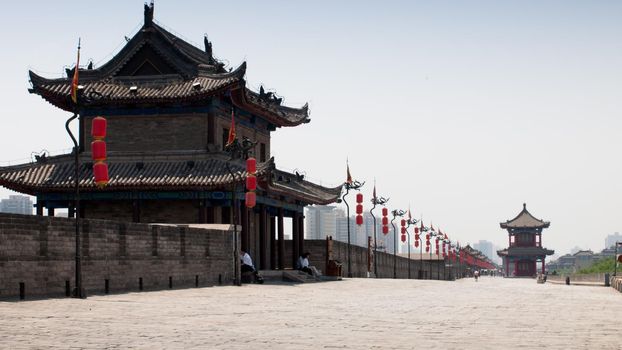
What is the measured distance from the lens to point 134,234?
24.5 m

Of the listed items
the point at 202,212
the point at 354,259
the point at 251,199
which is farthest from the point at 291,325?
the point at 354,259

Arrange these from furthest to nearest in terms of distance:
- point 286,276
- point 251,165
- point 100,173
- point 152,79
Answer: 1. point 152,79
2. point 286,276
3. point 251,165
4. point 100,173

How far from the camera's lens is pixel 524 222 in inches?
5197

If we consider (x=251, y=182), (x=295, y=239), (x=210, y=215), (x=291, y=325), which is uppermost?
(x=251, y=182)

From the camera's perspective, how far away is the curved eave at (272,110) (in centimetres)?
3862

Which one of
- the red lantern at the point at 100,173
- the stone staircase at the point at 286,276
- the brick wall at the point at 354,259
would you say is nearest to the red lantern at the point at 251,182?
the stone staircase at the point at 286,276

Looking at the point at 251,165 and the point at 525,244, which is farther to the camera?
the point at 525,244

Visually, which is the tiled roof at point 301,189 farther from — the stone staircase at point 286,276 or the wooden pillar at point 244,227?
the stone staircase at point 286,276

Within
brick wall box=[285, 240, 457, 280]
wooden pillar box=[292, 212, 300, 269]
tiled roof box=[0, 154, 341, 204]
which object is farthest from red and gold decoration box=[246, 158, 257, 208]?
brick wall box=[285, 240, 457, 280]

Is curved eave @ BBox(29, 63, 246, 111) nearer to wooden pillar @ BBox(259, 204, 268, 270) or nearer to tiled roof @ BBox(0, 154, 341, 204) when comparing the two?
tiled roof @ BBox(0, 154, 341, 204)

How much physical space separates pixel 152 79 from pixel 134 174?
16.2 ft

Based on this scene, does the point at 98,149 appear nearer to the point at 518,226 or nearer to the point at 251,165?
the point at 251,165

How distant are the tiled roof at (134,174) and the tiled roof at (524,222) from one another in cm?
9951

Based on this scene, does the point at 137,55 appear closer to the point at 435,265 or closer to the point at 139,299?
the point at 139,299
